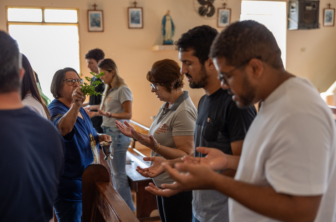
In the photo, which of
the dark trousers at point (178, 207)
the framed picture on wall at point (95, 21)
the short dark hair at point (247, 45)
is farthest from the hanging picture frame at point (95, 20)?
the short dark hair at point (247, 45)

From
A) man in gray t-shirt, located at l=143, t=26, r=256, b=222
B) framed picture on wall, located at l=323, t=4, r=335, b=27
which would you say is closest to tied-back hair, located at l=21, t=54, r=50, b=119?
man in gray t-shirt, located at l=143, t=26, r=256, b=222

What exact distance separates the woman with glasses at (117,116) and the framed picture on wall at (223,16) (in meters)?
4.25

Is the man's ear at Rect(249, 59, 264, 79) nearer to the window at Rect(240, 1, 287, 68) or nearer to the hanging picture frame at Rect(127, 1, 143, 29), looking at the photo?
the hanging picture frame at Rect(127, 1, 143, 29)

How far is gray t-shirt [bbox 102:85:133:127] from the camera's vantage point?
3.45 meters

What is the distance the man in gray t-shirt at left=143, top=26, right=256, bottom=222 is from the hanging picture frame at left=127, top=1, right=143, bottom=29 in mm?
5120

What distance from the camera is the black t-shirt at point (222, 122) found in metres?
1.26

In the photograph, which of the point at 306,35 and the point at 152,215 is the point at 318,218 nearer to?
the point at 152,215

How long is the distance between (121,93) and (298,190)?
2.87 m

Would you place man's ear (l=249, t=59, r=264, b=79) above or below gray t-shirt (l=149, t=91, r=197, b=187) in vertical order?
above

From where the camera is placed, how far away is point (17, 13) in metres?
5.67

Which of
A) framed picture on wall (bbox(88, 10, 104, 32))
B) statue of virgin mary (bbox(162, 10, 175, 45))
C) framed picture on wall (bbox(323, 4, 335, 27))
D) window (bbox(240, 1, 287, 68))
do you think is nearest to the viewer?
framed picture on wall (bbox(88, 10, 104, 32))

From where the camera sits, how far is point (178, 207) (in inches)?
74.1

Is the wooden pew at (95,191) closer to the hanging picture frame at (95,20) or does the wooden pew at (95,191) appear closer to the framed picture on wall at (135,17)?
the hanging picture frame at (95,20)

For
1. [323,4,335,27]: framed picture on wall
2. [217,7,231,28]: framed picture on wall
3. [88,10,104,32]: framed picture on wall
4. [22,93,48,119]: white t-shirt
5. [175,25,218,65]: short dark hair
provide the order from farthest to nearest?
[323,4,335,27]: framed picture on wall, [217,7,231,28]: framed picture on wall, [88,10,104,32]: framed picture on wall, [22,93,48,119]: white t-shirt, [175,25,218,65]: short dark hair
